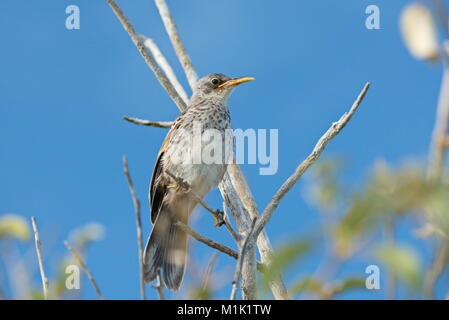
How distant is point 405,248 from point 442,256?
9 cm

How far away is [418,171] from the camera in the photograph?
4.43 ft

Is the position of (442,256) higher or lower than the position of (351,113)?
lower

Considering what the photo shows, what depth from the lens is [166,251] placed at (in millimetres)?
5391

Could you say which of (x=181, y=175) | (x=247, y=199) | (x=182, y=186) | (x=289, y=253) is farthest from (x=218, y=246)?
(x=289, y=253)

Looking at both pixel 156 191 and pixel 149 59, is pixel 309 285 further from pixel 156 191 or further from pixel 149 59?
pixel 149 59

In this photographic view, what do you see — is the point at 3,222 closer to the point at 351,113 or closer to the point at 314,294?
the point at 314,294

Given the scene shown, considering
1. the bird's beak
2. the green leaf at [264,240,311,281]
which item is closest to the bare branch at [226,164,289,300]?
the bird's beak

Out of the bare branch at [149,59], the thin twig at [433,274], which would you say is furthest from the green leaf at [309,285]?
the bare branch at [149,59]

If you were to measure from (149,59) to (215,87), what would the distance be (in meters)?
0.98

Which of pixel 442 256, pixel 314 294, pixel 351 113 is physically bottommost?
pixel 314 294

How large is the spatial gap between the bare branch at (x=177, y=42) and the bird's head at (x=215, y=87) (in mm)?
145

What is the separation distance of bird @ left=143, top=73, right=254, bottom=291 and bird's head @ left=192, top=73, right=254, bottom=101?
18.7 inches

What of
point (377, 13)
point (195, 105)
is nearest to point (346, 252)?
point (377, 13)

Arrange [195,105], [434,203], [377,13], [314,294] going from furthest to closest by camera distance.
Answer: [195,105], [377,13], [314,294], [434,203]
